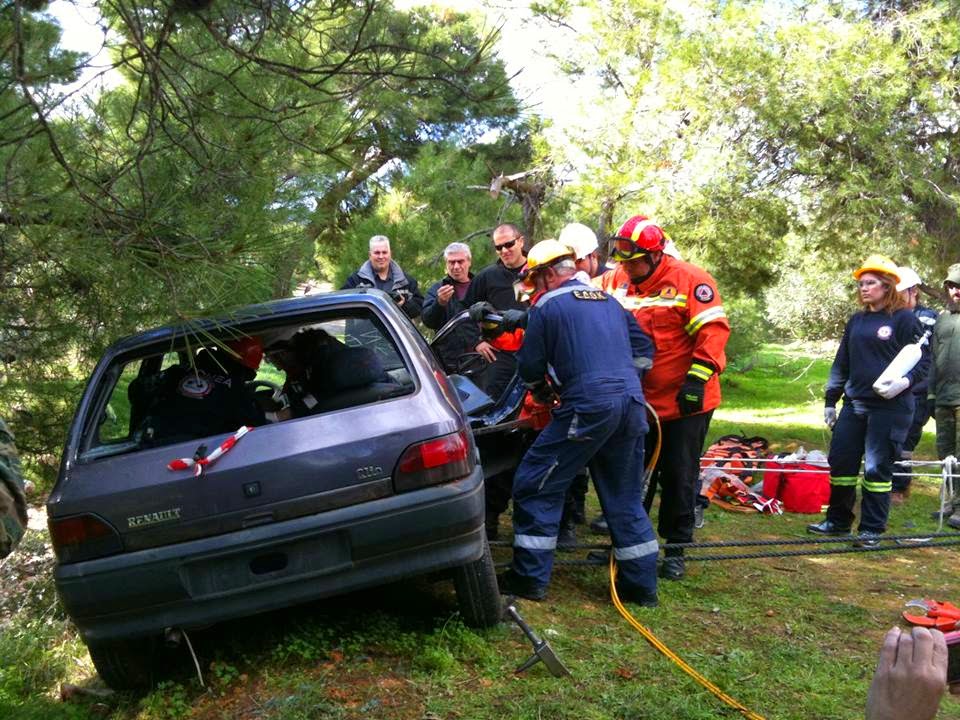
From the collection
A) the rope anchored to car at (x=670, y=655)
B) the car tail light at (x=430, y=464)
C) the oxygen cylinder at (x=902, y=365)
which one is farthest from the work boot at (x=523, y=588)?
the oxygen cylinder at (x=902, y=365)

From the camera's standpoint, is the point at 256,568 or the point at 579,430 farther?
the point at 579,430

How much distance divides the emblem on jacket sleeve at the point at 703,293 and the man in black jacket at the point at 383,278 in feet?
9.53

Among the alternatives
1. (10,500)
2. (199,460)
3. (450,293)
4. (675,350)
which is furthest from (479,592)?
(450,293)

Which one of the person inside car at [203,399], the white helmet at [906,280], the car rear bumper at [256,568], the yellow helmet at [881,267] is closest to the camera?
the car rear bumper at [256,568]

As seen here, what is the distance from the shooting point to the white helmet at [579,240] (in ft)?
17.8

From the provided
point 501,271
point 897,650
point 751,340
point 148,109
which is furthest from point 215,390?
point 751,340

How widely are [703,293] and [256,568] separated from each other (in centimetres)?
280

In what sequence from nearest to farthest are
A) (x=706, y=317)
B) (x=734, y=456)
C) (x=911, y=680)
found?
1. (x=911, y=680)
2. (x=706, y=317)
3. (x=734, y=456)

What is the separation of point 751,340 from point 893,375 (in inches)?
487

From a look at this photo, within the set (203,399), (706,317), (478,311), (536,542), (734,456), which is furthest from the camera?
(734,456)

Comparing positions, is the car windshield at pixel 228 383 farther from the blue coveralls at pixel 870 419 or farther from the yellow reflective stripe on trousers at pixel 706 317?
the blue coveralls at pixel 870 419

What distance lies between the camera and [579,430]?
4520mm

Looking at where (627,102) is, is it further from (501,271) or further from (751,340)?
(751,340)

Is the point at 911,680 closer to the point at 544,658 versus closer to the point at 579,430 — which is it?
the point at 544,658
